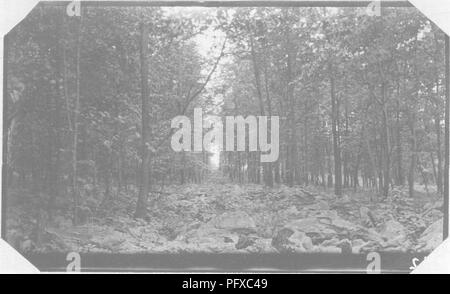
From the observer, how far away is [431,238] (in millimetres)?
5129

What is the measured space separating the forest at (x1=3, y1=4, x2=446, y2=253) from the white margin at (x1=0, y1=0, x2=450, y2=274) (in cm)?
8

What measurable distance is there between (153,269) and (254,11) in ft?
8.13

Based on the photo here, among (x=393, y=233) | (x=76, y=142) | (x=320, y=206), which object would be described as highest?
(x=76, y=142)

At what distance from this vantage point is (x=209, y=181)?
17.0ft

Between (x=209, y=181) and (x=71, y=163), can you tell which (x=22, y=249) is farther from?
(x=209, y=181)

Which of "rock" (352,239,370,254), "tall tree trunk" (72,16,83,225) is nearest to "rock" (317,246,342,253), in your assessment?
"rock" (352,239,370,254)

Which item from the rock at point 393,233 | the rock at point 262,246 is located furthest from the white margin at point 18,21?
the rock at point 262,246

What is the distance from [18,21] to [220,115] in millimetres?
1978

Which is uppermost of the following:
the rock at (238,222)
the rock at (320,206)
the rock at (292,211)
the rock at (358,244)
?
the rock at (320,206)

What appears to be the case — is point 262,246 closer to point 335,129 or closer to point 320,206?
point 320,206

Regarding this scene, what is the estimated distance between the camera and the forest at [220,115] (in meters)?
5.14

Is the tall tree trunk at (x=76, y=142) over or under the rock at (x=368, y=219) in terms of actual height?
over

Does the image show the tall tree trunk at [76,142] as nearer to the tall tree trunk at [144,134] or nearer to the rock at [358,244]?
the tall tree trunk at [144,134]

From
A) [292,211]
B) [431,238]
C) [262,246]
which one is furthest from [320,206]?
[431,238]
